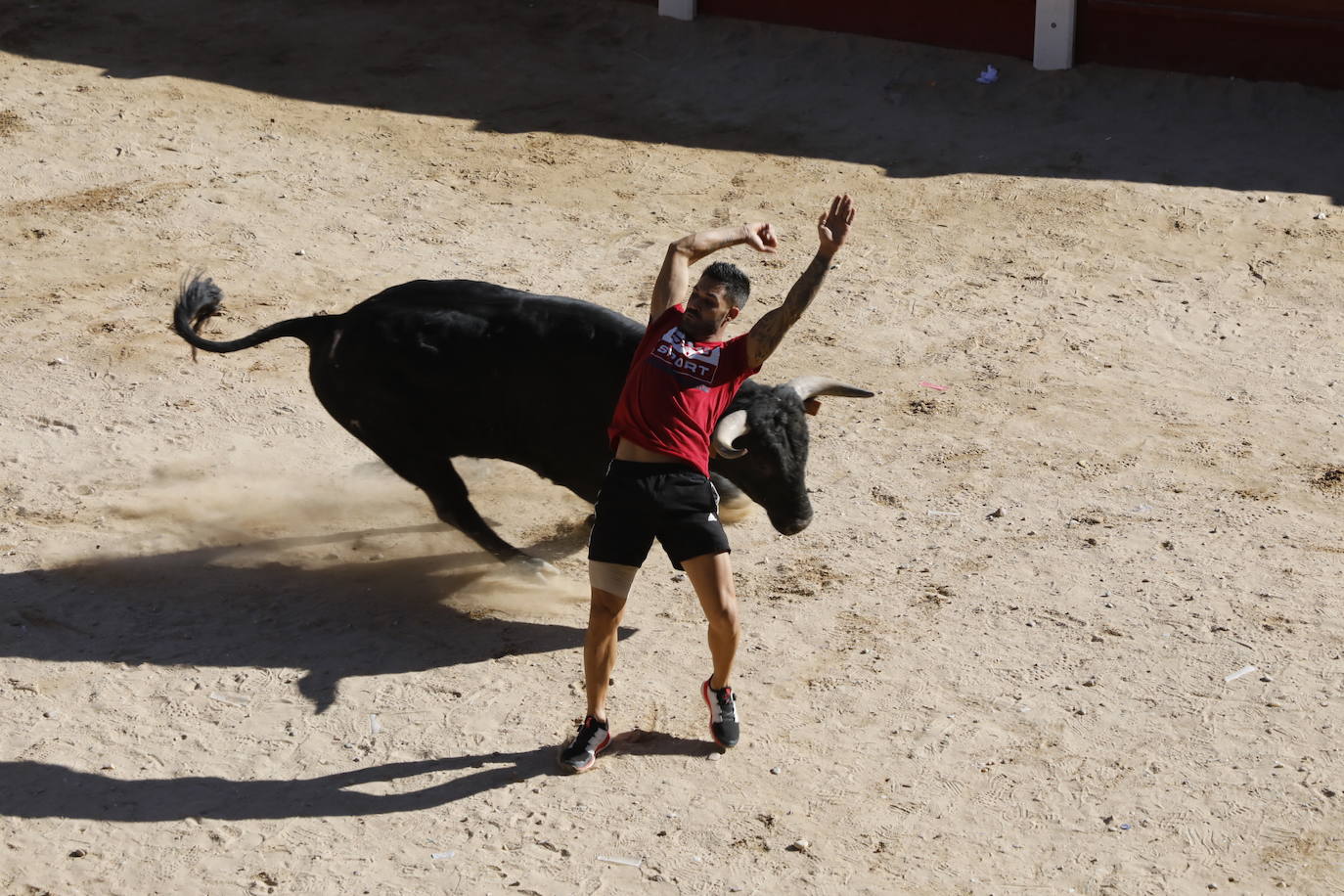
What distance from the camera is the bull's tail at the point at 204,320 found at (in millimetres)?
6270

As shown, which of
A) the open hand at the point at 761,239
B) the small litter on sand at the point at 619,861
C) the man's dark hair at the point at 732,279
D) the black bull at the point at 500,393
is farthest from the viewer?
the black bull at the point at 500,393

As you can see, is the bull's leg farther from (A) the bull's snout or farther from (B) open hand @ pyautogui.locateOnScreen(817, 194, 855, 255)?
(B) open hand @ pyautogui.locateOnScreen(817, 194, 855, 255)

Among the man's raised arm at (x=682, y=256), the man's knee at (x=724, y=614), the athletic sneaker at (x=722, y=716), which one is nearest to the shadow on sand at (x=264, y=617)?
the athletic sneaker at (x=722, y=716)

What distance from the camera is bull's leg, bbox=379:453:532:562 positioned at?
243 inches

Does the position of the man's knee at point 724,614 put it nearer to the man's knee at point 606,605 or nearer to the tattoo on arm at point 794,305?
the man's knee at point 606,605

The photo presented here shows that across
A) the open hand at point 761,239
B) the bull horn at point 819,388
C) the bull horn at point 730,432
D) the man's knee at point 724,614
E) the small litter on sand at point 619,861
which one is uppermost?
the open hand at point 761,239

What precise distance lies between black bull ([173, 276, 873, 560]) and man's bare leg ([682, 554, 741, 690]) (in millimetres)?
1020

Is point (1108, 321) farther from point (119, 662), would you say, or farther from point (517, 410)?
point (119, 662)

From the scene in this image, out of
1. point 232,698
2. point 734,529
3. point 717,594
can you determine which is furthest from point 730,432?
point 232,698

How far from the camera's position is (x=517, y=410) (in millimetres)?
6043

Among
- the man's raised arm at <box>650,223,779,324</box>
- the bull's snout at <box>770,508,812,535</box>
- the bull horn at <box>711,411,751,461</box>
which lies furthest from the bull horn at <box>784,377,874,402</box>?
the man's raised arm at <box>650,223,779,324</box>

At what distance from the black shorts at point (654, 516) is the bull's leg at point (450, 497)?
4.78 ft

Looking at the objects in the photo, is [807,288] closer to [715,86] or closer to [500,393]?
[500,393]

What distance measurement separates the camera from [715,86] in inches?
473
